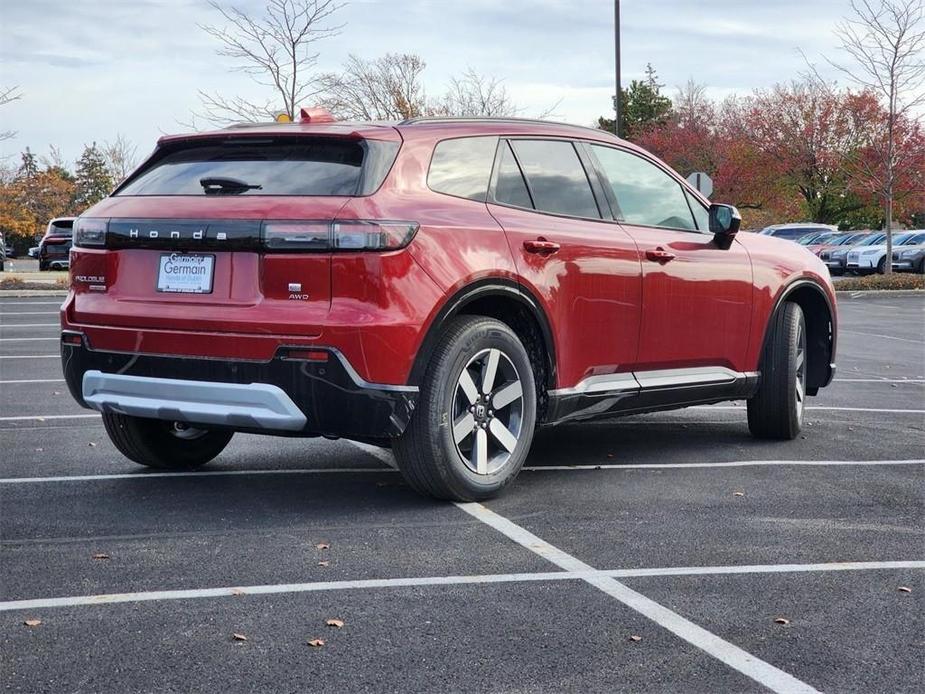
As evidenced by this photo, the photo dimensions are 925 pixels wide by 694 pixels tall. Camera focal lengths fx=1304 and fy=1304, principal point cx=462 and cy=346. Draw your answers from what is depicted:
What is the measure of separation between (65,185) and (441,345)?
62918 mm

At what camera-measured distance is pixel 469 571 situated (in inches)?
186

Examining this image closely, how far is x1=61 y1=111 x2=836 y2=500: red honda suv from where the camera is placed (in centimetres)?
537

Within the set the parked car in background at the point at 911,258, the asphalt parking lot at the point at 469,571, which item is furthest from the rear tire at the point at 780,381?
the parked car in background at the point at 911,258

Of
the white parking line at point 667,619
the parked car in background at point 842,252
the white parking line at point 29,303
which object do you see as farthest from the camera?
the parked car in background at point 842,252

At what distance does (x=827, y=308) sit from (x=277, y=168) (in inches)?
162

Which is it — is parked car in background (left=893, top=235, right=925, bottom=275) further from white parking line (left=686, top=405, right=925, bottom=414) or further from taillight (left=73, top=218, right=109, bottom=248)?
taillight (left=73, top=218, right=109, bottom=248)

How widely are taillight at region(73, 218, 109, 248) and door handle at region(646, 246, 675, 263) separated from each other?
8.97 feet

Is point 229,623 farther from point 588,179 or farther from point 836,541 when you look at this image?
point 588,179

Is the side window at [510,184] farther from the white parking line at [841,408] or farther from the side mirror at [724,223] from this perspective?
the white parking line at [841,408]

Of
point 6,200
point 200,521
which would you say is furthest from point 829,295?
point 6,200

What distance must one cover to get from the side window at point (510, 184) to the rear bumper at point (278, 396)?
1.20m

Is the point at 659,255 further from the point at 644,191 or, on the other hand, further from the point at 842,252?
the point at 842,252

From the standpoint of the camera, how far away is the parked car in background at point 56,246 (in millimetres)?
36719

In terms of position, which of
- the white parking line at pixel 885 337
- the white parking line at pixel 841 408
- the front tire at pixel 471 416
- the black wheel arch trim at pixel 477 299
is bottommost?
the white parking line at pixel 885 337
